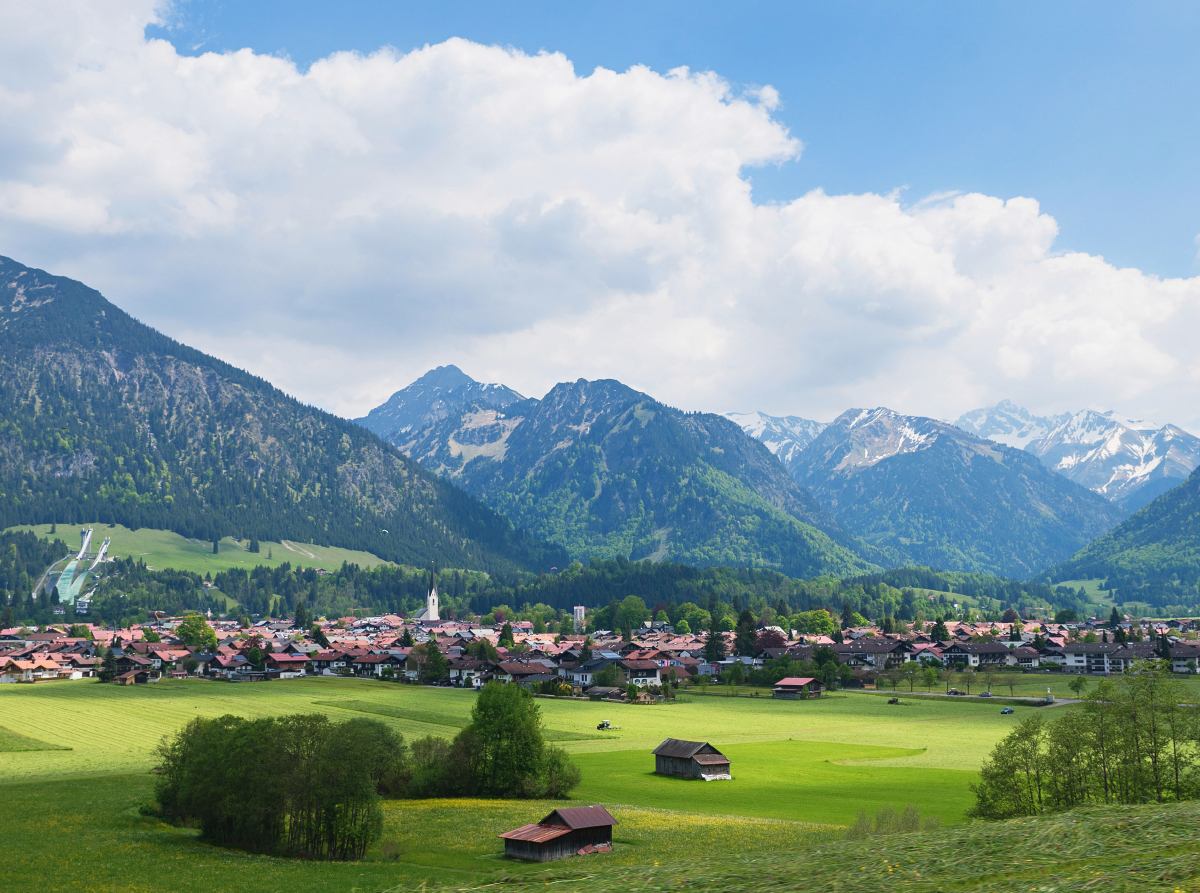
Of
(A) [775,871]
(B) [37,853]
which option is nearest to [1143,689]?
(A) [775,871]

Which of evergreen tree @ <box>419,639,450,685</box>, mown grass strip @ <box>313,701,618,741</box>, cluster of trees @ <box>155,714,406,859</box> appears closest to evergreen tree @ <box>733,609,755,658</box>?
evergreen tree @ <box>419,639,450,685</box>

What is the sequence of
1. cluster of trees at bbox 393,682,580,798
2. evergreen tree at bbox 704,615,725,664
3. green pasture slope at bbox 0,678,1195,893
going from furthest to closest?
evergreen tree at bbox 704,615,725,664 < cluster of trees at bbox 393,682,580,798 < green pasture slope at bbox 0,678,1195,893

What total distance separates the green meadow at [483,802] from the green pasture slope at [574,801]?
232mm

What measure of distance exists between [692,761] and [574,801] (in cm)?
1431

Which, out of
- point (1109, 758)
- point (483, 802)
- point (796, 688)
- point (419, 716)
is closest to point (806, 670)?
point (796, 688)

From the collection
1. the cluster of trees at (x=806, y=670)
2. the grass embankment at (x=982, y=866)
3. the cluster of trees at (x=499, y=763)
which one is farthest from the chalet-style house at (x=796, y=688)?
the grass embankment at (x=982, y=866)

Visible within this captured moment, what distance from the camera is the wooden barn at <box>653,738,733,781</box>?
74562mm

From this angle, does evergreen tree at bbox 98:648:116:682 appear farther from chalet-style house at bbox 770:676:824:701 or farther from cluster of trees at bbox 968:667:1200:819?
cluster of trees at bbox 968:667:1200:819

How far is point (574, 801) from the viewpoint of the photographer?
6462 centimetres

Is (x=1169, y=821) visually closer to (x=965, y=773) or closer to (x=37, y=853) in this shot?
(x=37, y=853)

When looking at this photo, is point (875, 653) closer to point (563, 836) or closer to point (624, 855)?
point (563, 836)

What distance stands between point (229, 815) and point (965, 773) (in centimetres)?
5582

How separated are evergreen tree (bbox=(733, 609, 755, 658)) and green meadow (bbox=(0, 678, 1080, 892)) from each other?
5501cm

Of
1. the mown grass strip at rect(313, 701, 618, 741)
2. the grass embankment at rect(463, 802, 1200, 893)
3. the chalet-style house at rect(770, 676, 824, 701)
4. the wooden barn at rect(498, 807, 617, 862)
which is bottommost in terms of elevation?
the chalet-style house at rect(770, 676, 824, 701)
